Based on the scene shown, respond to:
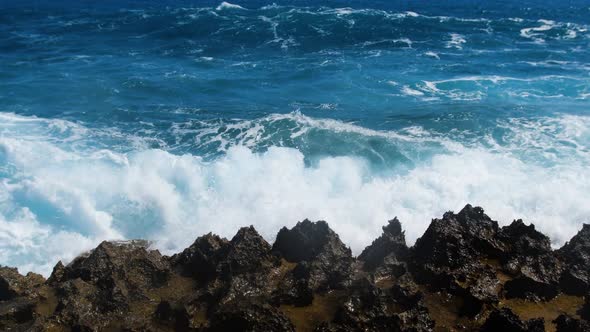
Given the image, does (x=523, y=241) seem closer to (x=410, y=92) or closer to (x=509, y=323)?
(x=509, y=323)

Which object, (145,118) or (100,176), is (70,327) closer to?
(100,176)

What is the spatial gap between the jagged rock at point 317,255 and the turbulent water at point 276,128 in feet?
19.8

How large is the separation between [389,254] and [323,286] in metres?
2.15

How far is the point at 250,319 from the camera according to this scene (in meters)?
10.7

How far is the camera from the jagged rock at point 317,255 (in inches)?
494

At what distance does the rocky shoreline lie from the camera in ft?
36.7

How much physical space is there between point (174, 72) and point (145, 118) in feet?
29.0

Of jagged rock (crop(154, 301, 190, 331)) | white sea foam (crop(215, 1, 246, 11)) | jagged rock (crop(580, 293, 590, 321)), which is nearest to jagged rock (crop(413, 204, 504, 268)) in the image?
jagged rock (crop(580, 293, 590, 321))

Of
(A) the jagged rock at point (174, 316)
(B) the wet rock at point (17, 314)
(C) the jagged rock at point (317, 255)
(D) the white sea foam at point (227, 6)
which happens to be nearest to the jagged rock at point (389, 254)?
(C) the jagged rock at point (317, 255)

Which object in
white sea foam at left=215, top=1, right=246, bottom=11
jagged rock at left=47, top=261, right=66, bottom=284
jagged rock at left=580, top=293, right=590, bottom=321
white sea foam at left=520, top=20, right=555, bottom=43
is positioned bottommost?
white sea foam at left=520, top=20, right=555, bottom=43

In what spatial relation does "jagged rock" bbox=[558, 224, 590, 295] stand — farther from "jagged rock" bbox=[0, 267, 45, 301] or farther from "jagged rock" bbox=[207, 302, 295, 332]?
"jagged rock" bbox=[0, 267, 45, 301]

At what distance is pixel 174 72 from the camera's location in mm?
38094

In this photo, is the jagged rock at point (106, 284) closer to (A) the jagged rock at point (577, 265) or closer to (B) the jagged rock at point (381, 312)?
(B) the jagged rock at point (381, 312)

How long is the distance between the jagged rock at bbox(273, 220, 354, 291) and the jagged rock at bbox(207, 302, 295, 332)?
61.4 inches
